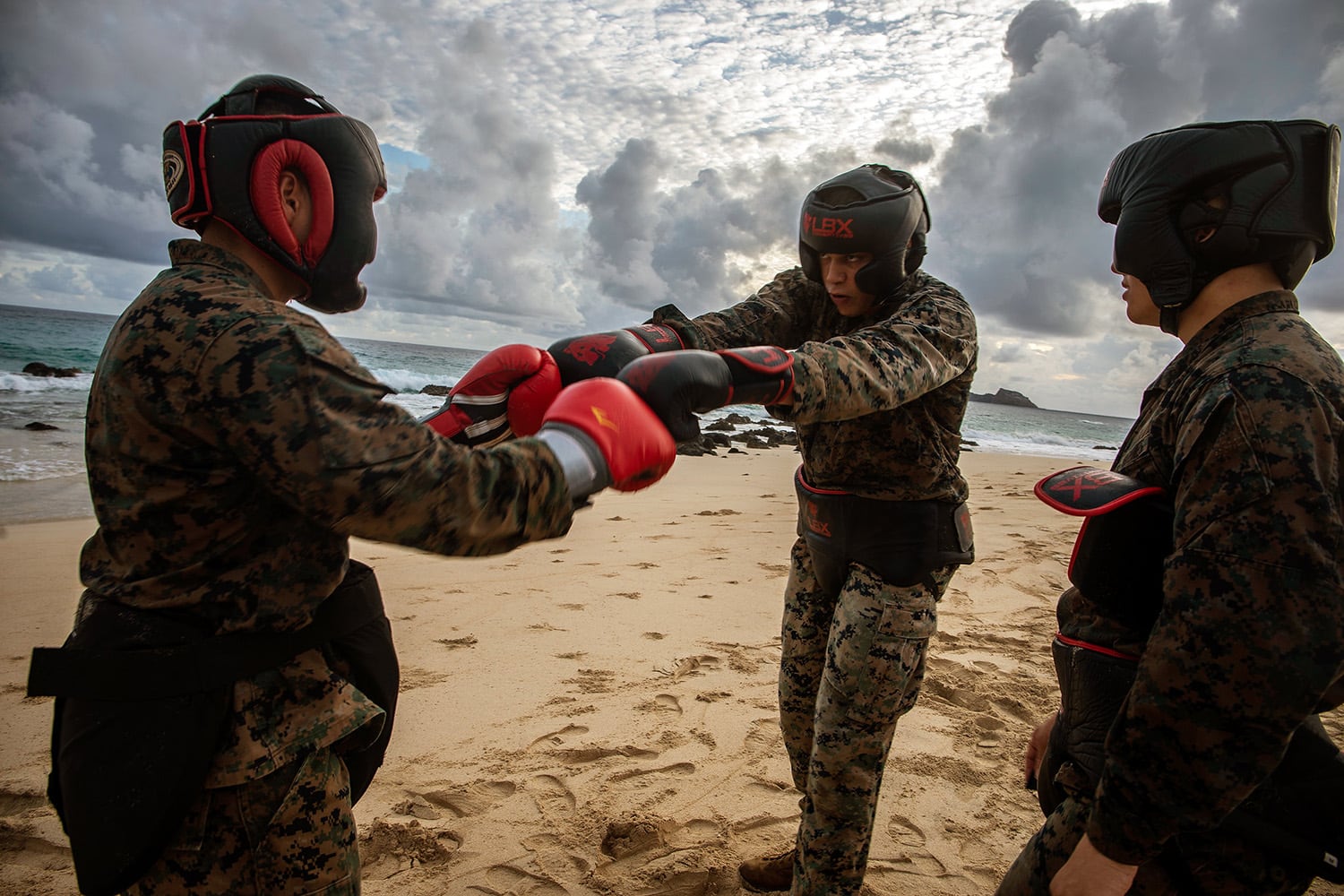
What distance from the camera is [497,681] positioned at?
4285mm

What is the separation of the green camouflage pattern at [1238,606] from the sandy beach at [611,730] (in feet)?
5.66

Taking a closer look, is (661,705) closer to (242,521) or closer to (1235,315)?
(242,521)

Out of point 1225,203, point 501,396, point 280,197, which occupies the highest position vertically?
point 1225,203

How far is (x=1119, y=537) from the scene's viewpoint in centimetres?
170

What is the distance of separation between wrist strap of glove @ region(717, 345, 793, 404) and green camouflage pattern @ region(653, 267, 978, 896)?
7.2 inches

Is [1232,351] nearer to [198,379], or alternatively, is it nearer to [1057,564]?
[198,379]

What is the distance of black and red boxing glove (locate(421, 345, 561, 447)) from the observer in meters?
2.15

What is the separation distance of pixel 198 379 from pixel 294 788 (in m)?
0.86

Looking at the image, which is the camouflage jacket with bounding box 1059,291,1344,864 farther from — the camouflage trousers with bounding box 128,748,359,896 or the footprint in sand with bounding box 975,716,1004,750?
the footprint in sand with bounding box 975,716,1004,750

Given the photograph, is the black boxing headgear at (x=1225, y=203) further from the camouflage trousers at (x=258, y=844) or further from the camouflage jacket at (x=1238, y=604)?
the camouflage trousers at (x=258, y=844)

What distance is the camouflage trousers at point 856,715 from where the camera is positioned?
8.00ft

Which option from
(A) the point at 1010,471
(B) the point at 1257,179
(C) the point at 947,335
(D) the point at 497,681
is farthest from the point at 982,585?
(A) the point at 1010,471

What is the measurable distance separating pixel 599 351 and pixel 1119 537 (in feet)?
4.57

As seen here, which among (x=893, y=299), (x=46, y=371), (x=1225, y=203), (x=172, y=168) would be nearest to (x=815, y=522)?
(x=893, y=299)
